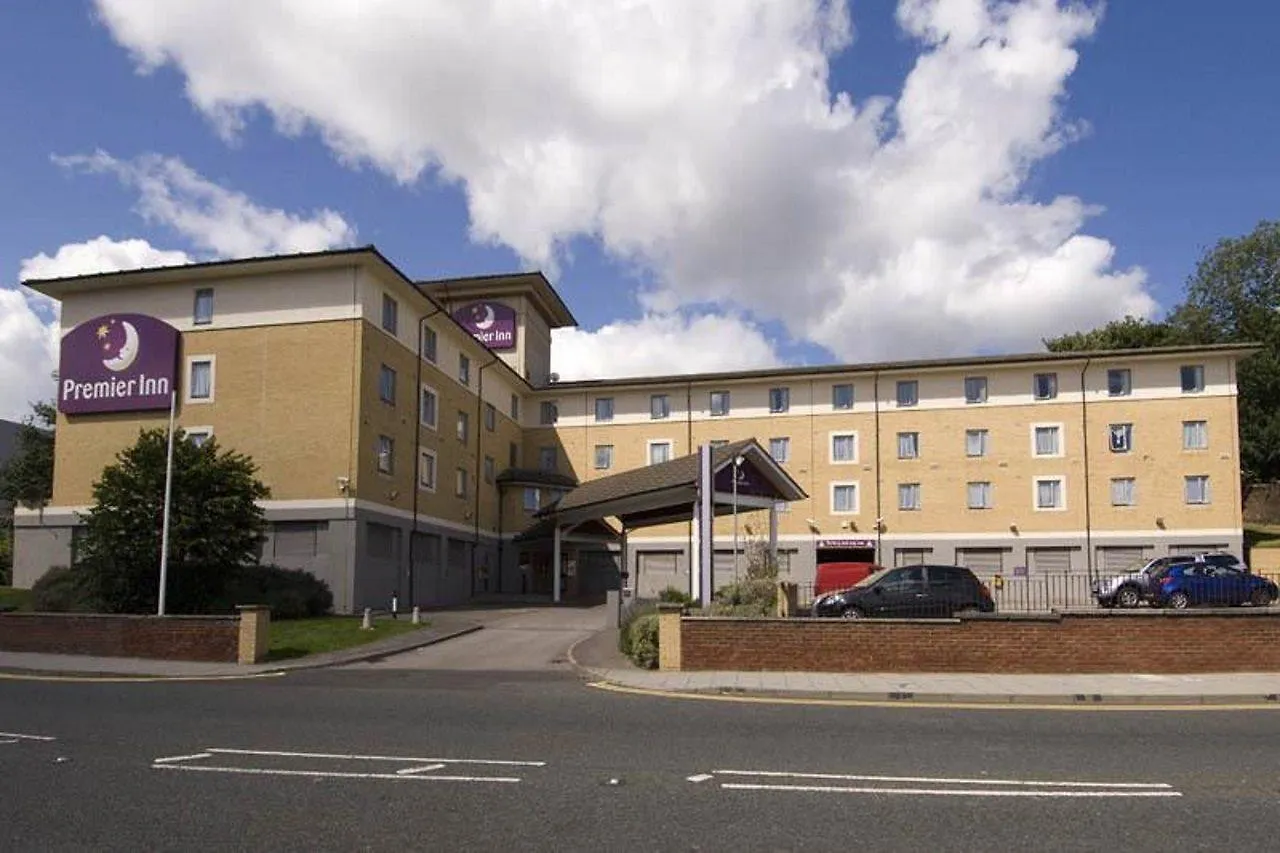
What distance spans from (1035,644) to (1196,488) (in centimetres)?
3626

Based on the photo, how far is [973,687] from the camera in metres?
15.8

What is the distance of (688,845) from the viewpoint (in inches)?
258

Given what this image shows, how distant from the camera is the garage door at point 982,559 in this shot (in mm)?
49688

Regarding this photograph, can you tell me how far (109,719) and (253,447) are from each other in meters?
24.9

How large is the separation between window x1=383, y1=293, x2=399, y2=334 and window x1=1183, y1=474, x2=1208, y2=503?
117 feet

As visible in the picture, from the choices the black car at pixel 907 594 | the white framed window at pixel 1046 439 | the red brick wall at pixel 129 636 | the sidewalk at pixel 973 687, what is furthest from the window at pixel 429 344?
the white framed window at pixel 1046 439

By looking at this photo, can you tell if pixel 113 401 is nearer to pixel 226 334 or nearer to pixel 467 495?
pixel 226 334

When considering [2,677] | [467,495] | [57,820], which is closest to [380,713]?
[57,820]

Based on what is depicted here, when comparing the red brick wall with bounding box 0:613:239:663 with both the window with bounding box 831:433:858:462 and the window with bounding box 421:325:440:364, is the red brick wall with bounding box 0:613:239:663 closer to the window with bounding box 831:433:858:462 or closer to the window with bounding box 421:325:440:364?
the window with bounding box 421:325:440:364

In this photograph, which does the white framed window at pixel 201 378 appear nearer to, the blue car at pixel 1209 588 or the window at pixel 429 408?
the window at pixel 429 408

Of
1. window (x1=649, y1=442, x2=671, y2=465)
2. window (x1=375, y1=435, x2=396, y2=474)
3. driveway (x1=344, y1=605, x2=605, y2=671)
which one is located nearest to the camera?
driveway (x1=344, y1=605, x2=605, y2=671)

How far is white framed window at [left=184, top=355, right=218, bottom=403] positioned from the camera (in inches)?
1475

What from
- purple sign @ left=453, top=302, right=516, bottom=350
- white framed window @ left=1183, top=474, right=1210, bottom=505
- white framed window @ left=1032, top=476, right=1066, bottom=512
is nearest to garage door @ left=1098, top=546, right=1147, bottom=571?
white framed window @ left=1032, top=476, right=1066, bottom=512

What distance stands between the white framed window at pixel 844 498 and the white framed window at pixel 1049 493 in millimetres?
8241
